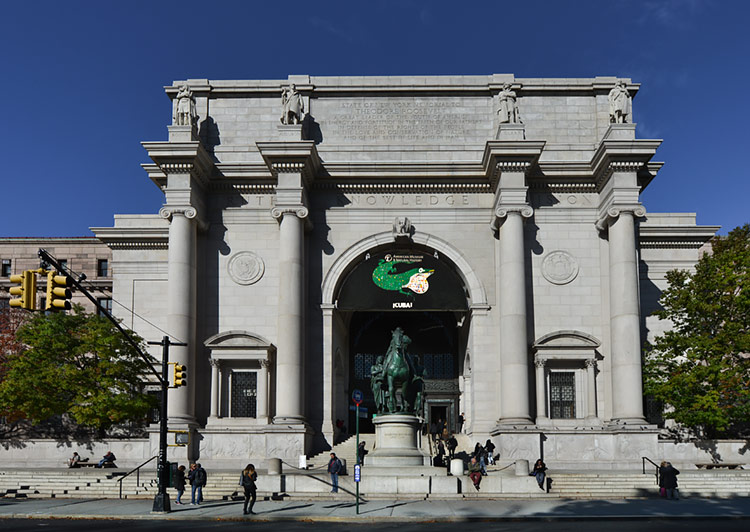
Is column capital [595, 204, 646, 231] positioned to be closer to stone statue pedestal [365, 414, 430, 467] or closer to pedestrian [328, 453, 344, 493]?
stone statue pedestal [365, 414, 430, 467]

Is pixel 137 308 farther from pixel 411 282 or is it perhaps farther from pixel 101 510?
pixel 101 510

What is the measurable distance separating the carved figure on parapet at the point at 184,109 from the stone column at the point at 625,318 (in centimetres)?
2132

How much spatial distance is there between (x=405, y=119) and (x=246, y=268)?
37.9 ft

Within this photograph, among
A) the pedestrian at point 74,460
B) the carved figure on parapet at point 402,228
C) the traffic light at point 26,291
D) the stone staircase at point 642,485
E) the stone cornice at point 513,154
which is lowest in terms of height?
the stone staircase at point 642,485

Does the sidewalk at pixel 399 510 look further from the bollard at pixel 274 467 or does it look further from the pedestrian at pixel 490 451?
the pedestrian at pixel 490 451

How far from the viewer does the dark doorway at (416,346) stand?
192 feet

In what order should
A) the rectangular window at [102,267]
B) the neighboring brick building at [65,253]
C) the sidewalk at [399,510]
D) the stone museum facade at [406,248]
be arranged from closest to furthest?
the sidewalk at [399,510]
the stone museum facade at [406,248]
the neighboring brick building at [65,253]
the rectangular window at [102,267]

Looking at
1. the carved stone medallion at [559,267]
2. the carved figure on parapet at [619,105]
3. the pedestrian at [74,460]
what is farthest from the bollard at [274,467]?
the carved figure on parapet at [619,105]

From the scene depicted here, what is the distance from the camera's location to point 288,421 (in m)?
41.5

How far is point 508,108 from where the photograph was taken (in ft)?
148

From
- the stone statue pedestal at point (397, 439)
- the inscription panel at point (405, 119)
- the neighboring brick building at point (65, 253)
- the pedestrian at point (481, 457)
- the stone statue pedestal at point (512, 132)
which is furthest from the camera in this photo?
the neighboring brick building at point (65, 253)

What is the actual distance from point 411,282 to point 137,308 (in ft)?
49.9

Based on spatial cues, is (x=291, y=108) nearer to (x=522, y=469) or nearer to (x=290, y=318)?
(x=290, y=318)

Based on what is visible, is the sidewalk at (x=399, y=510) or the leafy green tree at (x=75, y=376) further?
the leafy green tree at (x=75, y=376)
